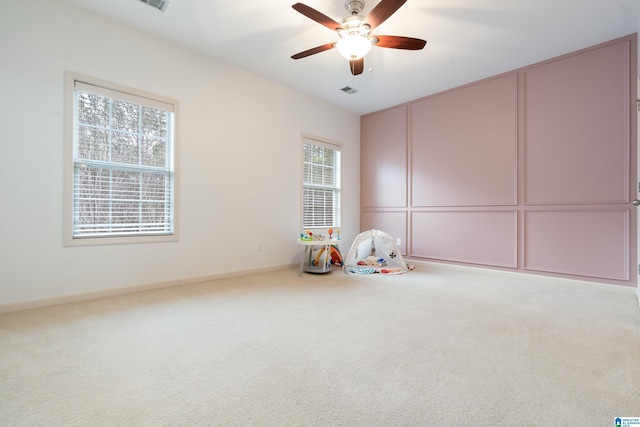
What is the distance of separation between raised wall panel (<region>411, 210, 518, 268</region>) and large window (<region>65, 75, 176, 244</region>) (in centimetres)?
384

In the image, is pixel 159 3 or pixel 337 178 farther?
pixel 337 178

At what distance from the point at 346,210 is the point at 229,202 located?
2.45 meters

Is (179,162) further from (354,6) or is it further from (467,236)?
(467,236)

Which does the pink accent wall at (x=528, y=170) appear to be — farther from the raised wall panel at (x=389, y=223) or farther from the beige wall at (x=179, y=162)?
the beige wall at (x=179, y=162)

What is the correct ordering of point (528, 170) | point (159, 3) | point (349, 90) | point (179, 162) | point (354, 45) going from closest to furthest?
1. point (354, 45)
2. point (159, 3)
3. point (179, 162)
4. point (528, 170)
5. point (349, 90)

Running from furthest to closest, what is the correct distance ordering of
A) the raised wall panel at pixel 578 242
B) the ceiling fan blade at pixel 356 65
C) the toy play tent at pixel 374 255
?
the toy play tent at pixel 374 255 < the raised wall panel at pixel 578 242 < the ceiling fan blade at pixel 356 65

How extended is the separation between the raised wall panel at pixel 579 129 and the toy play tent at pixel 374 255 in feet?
6.36

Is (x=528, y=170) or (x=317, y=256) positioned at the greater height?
(x=528, y=170)

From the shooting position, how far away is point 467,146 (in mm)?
4562

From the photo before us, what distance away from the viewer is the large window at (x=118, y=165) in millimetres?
2939

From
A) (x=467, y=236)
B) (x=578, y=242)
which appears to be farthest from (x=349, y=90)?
(x=578, y=242)

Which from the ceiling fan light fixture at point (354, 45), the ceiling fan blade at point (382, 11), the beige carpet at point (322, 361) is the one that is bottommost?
the beige carpet at point (322, 361)

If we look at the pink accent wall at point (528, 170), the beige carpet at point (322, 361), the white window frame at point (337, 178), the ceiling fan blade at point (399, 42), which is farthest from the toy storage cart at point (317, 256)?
the ceiling fan blade at point (399, 42)

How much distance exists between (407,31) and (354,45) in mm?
981
